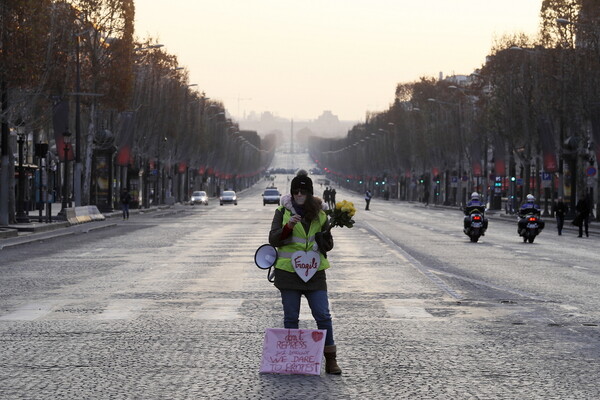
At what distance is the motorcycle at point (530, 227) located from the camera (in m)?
37.4

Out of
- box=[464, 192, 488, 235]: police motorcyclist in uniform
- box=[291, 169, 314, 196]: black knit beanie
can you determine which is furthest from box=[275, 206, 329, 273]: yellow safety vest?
box=[464, 192, 488, 235]: police motorcyclist in uniform

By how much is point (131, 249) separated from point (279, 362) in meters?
21.8

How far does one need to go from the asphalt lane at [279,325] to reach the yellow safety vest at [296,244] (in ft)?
3.01

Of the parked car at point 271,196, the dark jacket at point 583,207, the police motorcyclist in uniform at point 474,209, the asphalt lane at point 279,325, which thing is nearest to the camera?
the asphalt lane at point 279,325

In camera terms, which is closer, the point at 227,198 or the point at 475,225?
the point at 475,225

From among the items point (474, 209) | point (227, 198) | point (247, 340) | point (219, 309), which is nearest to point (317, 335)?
point (247, 340)

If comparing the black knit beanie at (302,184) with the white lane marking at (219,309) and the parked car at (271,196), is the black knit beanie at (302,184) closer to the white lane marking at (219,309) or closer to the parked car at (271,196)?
the white lane marking at (219,309)

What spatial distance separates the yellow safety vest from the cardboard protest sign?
1.77ft

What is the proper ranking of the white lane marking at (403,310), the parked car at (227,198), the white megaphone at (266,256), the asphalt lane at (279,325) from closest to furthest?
the asphalt lane at (279,325)
the white megaphone at (266,256)
the white lane marking at (403,310)
the parked car at (227,198)

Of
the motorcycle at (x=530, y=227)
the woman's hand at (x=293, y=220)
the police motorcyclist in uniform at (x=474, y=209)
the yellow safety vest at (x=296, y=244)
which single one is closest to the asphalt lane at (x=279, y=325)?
the yellow safety vest at (x=296, y=244)

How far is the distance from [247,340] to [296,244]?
8.52ft

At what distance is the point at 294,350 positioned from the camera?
9.80 metres

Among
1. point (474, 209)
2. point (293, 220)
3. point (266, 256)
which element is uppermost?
point (293, 220)

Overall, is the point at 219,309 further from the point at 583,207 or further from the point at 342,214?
the point at 583,207
